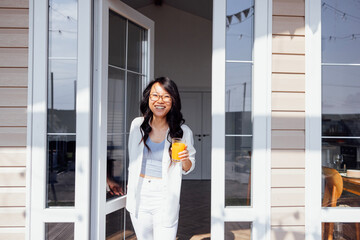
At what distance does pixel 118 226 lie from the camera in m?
2.39

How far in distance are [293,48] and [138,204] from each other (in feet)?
5.10

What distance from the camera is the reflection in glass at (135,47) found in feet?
8.43

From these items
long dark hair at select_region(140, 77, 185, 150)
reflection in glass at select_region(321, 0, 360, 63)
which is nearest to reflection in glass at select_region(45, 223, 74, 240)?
long dark hair at select_region(140, 77, 185, 150)

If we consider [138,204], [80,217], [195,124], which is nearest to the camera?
[138,204]

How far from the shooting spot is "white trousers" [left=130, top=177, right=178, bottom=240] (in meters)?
1.87

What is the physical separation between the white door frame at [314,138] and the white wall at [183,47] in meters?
4.80

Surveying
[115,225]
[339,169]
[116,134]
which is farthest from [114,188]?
[339,169]

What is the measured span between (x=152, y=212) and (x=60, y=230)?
0.75 m

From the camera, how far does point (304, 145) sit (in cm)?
219

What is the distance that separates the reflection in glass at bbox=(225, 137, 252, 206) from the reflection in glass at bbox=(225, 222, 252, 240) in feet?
0.47

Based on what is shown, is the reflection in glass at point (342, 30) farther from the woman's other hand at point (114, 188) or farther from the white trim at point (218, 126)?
the woman's other hand at point (114, 188)

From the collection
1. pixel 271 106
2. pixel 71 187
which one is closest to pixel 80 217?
pixel 71 187

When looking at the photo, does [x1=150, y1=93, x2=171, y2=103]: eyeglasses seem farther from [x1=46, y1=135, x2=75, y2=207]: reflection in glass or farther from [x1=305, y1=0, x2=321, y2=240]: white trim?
[x1=305, y1=0, x2=321, y2=240]: white trim

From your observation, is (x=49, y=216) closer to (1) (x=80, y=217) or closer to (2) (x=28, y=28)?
(1) (x=80, y=217)
